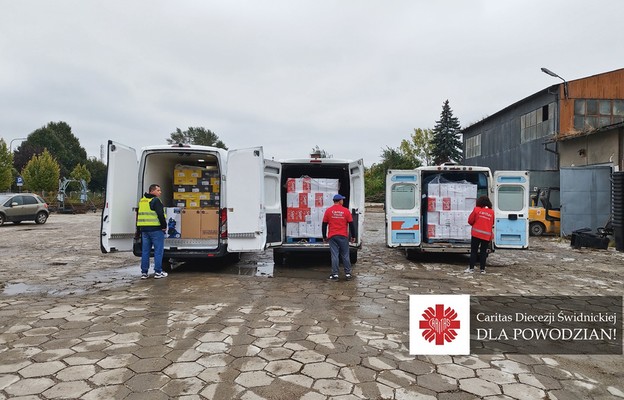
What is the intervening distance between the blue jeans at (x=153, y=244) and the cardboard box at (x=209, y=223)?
1.07 m

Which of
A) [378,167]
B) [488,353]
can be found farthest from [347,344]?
[378,167]

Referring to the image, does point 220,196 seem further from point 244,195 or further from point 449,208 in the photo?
point 449,208

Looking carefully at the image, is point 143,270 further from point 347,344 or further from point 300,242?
point 347,344

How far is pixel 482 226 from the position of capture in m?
8.58

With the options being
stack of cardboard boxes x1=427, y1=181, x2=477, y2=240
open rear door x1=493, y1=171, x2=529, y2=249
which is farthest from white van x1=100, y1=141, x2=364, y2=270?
open rear door x1=493, y1=171, x2=529, y2=249

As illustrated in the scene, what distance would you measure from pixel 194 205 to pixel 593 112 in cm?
2258

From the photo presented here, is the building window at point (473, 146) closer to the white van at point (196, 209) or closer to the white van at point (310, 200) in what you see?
the white van at point (310, 200)

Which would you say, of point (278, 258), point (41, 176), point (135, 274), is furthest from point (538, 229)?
point (41, 176)

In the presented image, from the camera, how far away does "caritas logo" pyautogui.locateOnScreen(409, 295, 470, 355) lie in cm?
418

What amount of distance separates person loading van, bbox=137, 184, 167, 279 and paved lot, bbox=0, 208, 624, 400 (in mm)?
485

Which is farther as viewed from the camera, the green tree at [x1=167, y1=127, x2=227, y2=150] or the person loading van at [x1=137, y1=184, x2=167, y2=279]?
the green tree at [x1=167, y1=127, x2=227, y2=150]

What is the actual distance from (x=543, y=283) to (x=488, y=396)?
5237 mm

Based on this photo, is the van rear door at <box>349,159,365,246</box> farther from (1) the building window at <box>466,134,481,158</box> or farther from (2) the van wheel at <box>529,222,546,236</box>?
(1) the building window at <box>466,134,481,158</box>

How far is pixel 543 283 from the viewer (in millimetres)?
7641
